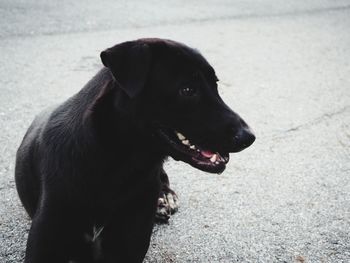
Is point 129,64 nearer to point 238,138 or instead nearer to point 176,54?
point 176,54

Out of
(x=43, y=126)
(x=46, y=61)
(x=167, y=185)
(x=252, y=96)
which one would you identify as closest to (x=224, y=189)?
(x=167, y=185)

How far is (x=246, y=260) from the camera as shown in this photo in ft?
8.99

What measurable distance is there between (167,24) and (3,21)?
2945 millimetres

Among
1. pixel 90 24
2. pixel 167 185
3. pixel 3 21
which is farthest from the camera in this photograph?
pixel 90 24

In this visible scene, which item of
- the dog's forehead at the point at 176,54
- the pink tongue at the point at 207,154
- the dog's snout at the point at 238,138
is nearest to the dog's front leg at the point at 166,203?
the pink tongue at the point at 207,154

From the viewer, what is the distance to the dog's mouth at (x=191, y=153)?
219cm

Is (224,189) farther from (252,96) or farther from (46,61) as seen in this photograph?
(46,61)

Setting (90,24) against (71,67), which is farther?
(90,24)

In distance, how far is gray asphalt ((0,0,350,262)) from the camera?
9.59 feet

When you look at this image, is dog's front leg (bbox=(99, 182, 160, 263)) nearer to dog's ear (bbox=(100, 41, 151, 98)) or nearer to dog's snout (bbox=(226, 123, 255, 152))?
dog's snout (bbox=(226, 123, 255, 152))

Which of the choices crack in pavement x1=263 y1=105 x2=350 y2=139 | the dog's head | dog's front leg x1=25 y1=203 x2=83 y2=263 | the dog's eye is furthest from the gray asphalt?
the dog's eye

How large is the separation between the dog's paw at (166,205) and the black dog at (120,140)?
26.0 inches

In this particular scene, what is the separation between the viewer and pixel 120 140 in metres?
2.14

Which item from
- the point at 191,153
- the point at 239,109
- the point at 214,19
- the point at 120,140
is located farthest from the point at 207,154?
the point at 214,19
